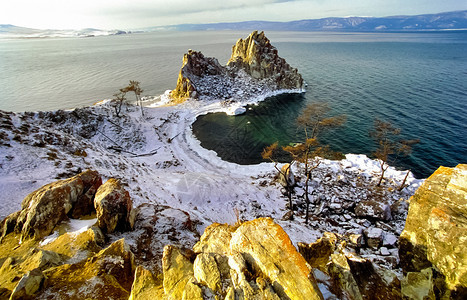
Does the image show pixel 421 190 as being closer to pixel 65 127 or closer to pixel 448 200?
pixel 448 200

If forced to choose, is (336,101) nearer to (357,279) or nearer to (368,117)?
(368,117)

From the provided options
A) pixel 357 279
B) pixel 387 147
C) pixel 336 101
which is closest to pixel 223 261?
pixel 357 279

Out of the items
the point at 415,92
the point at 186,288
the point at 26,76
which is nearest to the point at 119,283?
the point at 186,288

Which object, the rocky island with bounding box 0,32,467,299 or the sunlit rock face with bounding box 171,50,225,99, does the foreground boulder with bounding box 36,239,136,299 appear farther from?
the sunlit rock face with bounding box 171,50,225,99

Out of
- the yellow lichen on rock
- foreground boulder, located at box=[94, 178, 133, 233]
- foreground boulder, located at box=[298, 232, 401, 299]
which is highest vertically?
the yellow lichen on rock

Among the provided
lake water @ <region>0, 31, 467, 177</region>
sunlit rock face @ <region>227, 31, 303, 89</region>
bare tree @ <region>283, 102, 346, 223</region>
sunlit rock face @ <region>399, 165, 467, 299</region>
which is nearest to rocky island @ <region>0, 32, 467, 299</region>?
sunlit rock face @ <region>399, 165, 467, 299</region>

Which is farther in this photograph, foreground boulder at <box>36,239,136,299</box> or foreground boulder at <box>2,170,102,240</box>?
foreground boulder at <box>2,170,102,240</box>
